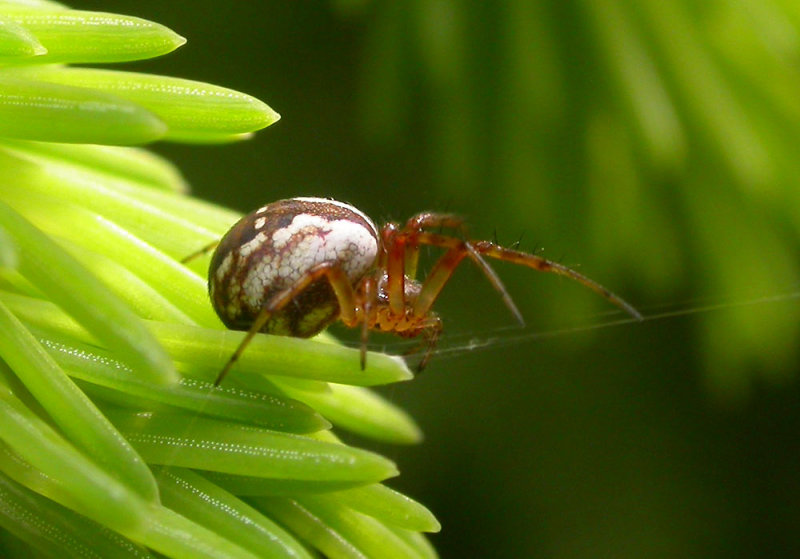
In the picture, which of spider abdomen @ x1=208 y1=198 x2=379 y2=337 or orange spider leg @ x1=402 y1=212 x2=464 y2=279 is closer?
spider abdomen @ x1=208 y1=198 x2=379 y2=337

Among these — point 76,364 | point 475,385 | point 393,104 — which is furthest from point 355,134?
point 76,364

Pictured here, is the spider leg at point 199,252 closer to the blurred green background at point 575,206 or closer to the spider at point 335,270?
the spider at point 335,270

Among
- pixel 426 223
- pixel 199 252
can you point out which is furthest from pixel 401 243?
pixel 199 252

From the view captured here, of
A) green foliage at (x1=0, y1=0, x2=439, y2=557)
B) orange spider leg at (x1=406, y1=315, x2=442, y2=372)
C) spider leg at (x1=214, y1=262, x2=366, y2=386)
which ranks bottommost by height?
orange spider leg at (x1=406, y1=315, x2=442, y2=372)

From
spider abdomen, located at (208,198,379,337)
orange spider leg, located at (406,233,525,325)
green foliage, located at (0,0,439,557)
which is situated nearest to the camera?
green foliage, located at (0,0,439,557)

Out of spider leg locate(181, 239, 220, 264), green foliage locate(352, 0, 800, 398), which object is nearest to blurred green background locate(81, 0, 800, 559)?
green foliage locate(352, 0, 800, 398)

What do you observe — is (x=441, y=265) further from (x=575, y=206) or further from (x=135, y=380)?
(x=135, y=380)

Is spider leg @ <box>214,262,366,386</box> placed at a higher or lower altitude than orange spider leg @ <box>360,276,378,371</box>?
higher

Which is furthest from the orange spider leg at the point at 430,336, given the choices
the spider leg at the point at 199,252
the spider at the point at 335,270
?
the spider leg at the point at 199,252

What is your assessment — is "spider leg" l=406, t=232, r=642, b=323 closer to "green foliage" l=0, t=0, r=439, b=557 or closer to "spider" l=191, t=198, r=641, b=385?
"spider" l=191, t=198, r=641, b=385
